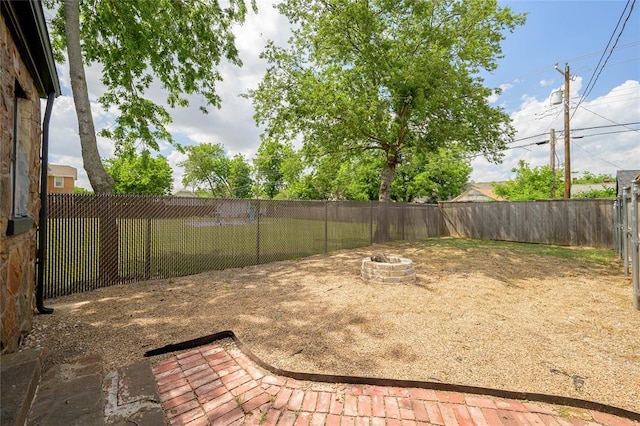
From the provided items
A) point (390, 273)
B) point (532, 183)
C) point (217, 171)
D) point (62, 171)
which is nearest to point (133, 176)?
point (62, 171)

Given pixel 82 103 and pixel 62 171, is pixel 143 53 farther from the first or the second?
pixel 62 171

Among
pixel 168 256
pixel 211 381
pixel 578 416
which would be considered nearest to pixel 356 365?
pixel 211 381

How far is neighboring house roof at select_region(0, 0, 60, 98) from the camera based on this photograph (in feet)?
7.27

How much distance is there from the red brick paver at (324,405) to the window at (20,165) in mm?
2075

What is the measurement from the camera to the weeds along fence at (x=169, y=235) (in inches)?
191

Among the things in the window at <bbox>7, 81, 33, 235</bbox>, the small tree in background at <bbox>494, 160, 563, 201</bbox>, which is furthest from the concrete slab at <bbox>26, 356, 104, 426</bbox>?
the small tree in background at <bbox>494, 160, 563, 201</bbox>

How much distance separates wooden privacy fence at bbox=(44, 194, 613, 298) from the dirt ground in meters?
0.49

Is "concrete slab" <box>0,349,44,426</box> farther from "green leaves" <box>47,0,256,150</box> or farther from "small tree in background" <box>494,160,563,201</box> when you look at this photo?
"small tree in background" <box>494,160,563,201</box>

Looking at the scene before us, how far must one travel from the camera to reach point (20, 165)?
2.93 meters

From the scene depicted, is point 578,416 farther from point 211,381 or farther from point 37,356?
point 37,356

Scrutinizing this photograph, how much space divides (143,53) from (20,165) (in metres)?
5.60

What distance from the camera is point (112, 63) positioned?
7.53m

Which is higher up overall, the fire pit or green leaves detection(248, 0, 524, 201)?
green leaves detection(248, 0, 524, 201)

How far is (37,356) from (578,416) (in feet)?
13.1
